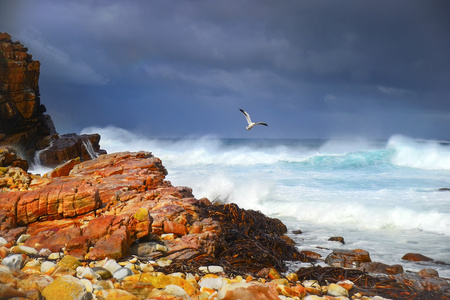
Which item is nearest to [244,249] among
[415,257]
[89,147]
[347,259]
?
[347,259]

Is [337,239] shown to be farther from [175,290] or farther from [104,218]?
[175,290]

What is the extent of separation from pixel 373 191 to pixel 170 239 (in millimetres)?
15228

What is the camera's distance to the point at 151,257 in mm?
4688

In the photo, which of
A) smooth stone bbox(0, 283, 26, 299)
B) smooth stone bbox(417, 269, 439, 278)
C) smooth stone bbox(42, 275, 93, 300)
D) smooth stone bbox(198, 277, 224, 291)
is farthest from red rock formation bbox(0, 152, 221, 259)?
smooth stone bbox(417, 269, 439, 278)

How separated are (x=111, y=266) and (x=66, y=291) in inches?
42.8

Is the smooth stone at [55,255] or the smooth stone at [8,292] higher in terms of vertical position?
the smooth stone at [8,292]

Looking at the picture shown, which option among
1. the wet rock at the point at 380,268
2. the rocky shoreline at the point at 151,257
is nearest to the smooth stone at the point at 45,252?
the rocky shoreline at the point at 151,257

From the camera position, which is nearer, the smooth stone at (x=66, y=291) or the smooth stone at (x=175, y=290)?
the smooth stone at (x=66, y=291)

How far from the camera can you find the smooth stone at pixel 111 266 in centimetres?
392

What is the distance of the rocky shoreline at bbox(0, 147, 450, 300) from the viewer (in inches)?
126

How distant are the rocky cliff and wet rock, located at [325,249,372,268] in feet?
60.9

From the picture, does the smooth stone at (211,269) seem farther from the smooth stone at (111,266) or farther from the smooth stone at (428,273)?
the smooth stone at (428,273)

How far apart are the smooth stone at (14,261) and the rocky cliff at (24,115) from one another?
59.3ft

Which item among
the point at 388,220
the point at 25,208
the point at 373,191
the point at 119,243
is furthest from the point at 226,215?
the point at 373,191
